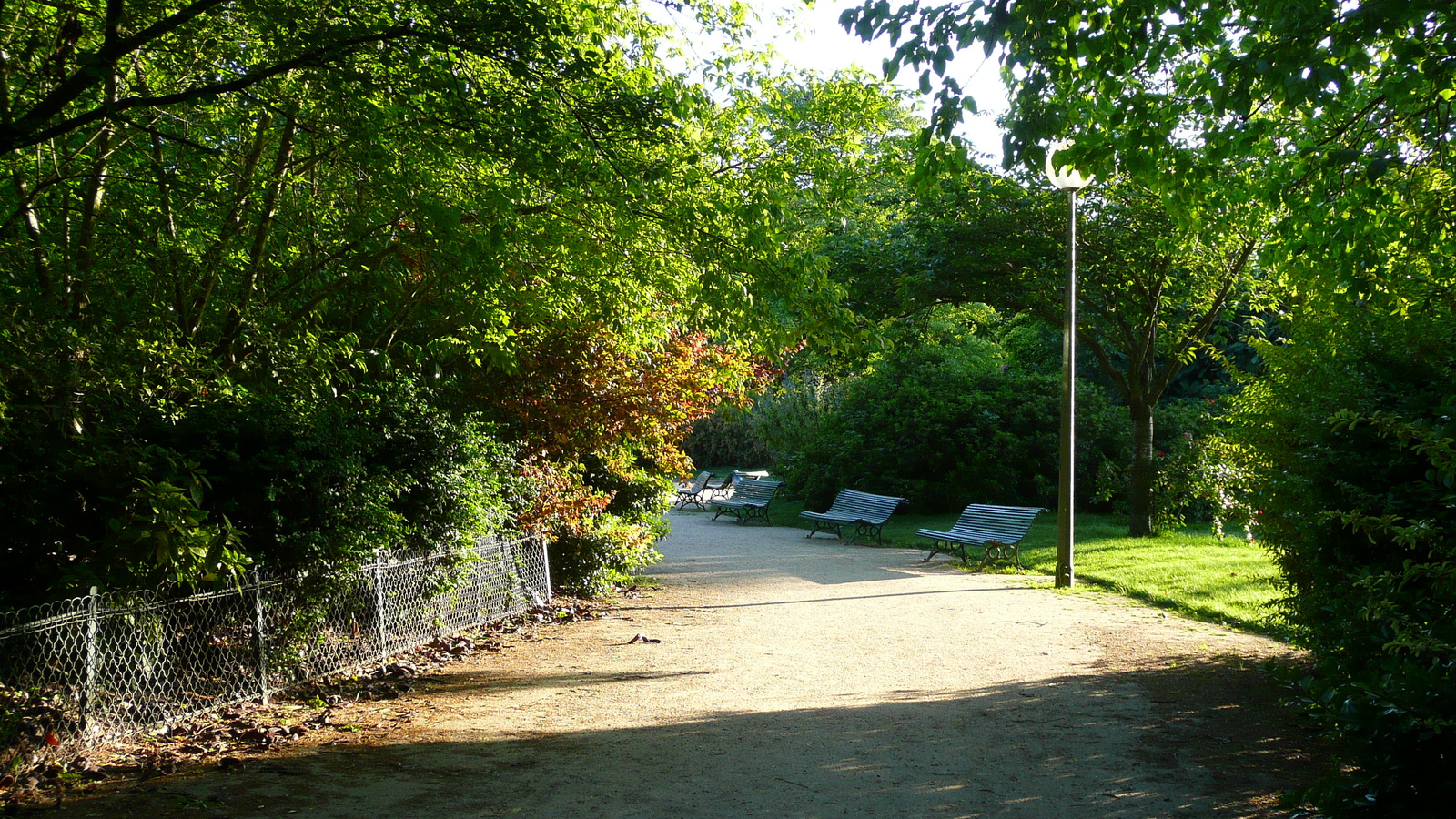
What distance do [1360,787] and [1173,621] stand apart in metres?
7.01

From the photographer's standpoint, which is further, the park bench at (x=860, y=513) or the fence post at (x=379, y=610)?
the park bench at (x=860, y=513)

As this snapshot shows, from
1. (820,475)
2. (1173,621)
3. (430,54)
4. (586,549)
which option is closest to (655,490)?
(586,549)

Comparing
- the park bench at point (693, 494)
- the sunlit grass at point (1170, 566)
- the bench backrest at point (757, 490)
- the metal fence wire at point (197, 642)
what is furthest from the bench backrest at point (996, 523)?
the park bench at point (693, 494)

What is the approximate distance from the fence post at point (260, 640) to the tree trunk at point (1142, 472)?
45.7ft

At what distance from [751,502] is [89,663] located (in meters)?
16.3

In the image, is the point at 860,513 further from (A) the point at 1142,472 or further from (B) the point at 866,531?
(A) the point at 1142,472

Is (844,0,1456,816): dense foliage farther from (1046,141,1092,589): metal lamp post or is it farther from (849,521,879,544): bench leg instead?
(849,521,879,544): bench leg

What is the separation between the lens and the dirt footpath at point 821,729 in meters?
5.16

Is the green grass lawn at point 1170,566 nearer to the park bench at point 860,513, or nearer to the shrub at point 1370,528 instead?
the park bench at point 860,513

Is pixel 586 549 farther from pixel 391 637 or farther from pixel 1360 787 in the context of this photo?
pixel 1360 787

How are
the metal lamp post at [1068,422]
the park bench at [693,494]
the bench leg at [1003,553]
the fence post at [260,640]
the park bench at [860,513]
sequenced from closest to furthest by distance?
1. the fence post at [260,640]
2. the metal lamp post at [1068,422]
3. the bench leg at [1003,553]
4. the park bench at [860,513]
5. the park bench at [693,494]

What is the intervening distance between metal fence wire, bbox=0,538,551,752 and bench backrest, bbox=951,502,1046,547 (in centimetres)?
781

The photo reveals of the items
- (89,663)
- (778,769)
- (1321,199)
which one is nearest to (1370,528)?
(778,769)

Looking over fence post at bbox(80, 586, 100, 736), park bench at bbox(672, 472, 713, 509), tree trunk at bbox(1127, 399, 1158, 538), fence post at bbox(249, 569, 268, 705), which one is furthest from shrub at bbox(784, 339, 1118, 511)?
fence post at bbox(80, 586, 100, 736)
